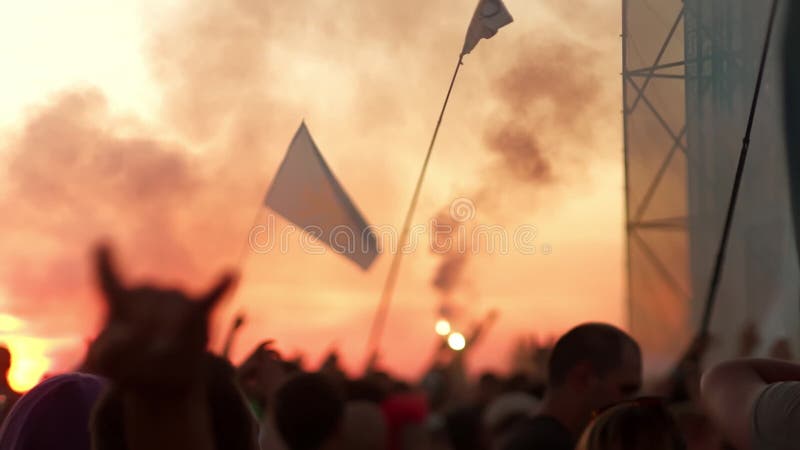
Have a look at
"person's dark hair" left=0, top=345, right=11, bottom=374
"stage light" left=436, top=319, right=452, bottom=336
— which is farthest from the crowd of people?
"person's dark hair" left=0, top=345, right=11, bottom=374

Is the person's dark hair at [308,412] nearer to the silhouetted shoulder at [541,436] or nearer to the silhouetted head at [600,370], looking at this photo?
the silhouetted shoulder at [541,436]

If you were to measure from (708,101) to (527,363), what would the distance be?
2.71m

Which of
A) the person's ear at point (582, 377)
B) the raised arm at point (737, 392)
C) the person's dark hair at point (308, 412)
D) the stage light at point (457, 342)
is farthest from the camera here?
the stage light at point (457, 342)

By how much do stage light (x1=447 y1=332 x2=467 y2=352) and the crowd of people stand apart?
0.12 feet

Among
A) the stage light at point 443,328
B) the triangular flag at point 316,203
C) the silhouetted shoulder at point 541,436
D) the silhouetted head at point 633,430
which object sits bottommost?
the silhouetted shoulder at point 541,436

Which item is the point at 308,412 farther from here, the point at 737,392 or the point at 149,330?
the point at 149,330

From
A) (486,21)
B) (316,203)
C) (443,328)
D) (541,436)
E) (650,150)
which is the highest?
(486,21)

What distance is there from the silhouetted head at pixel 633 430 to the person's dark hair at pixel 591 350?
0.69 metres

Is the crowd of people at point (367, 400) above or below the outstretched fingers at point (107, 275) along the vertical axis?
below

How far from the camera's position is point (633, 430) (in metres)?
2.14

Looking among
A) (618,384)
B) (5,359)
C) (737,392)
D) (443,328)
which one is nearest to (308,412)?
(443,328)

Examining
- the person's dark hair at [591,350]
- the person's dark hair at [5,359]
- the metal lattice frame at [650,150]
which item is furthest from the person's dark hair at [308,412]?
the metal lattice frame at [650,150]

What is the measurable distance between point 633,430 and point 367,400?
2.59ft

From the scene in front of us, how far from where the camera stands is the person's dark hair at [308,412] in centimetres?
271
